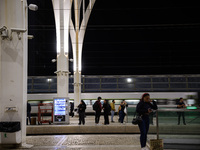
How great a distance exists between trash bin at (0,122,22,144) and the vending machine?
282 inches

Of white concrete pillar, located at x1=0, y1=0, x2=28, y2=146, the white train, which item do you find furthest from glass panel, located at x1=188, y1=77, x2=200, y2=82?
white concrete pillar, located at x1=0, y1=0, x2=28, y2=146

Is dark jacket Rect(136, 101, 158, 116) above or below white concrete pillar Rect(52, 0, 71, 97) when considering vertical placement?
below

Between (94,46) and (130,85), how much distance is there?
22476 millimetres

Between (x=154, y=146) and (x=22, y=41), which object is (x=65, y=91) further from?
(x=154, y=146)

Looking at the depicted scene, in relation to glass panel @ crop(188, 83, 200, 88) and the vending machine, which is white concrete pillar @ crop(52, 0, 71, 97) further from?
glass panel @ crop(188, 83, 200, 88)

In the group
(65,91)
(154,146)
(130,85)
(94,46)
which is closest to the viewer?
(154,146)

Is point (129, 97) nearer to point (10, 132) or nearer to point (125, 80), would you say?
point (125, 80)

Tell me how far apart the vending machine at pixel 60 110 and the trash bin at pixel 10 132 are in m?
7.15

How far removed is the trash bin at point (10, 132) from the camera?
826 cm

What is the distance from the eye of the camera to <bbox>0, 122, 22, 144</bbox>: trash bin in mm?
8258

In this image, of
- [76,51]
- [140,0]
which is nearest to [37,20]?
[76,51]

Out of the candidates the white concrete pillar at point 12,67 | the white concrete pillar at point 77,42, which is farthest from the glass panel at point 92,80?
the white concrete pillar at point 12,67

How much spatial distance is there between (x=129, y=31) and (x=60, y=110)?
2832 cm

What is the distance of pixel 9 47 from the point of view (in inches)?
342
